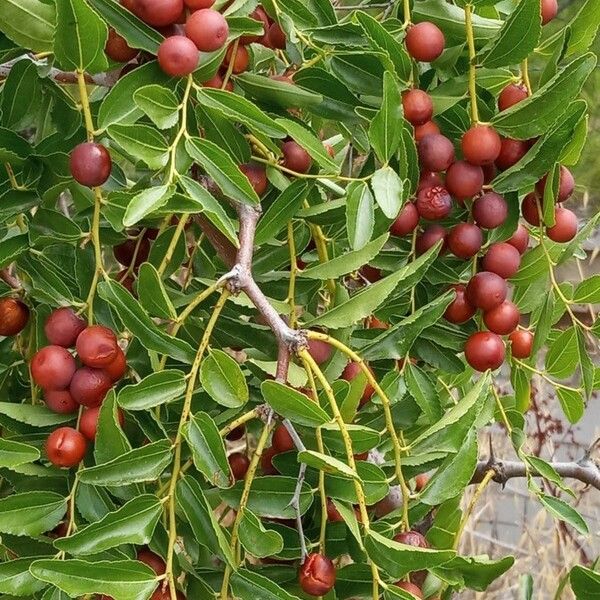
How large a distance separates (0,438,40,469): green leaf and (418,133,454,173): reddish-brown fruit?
27cm

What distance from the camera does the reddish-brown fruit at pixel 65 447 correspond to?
46 cm

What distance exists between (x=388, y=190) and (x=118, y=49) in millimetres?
163

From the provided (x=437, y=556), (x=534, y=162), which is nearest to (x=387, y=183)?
(x=534, y=162)

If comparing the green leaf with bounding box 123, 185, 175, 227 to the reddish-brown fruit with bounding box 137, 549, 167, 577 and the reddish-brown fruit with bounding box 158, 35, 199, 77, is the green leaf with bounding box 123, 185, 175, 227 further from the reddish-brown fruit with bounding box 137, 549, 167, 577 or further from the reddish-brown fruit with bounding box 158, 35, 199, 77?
the reddish-brown fruit with bounding box 137, 549, 167, 577

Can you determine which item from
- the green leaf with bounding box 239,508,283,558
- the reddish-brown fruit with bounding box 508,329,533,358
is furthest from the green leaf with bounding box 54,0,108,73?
the reddish-brown fruit with bounding box 508,329,533,358

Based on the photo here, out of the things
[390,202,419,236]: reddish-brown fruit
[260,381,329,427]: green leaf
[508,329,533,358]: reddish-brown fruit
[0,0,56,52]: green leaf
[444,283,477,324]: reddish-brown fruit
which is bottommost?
[508,329,533,358]: reddish-brown fruit

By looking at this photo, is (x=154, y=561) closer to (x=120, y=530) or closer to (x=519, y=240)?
(x=120, y=530)

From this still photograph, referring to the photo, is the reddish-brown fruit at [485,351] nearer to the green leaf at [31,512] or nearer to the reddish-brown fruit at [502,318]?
the reddish-brown fruit at [502,318]

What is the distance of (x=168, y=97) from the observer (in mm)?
436

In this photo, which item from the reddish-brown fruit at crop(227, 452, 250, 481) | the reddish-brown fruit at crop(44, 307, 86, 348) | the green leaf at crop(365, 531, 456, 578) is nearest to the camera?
the green leaf at crop(365, 531, 456, 578)

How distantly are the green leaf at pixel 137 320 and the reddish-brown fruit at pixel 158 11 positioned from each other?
0.13 m

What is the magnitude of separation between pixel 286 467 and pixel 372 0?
383mm

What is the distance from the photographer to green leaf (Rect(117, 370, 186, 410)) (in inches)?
17.1

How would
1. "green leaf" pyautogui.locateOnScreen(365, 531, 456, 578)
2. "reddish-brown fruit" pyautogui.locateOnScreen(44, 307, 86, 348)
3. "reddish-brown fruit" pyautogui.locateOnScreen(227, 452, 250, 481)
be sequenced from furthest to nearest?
"reddish-brown fruit" pyautogui.locateOnScreen(227, 452, 250, 481) → "reddish-brown fruit" pyautogui.locateOnScreen(44, 307, 86, 348) → "green leaf" pyautogui.locateOnScreen(365, 531, 456, 578)
